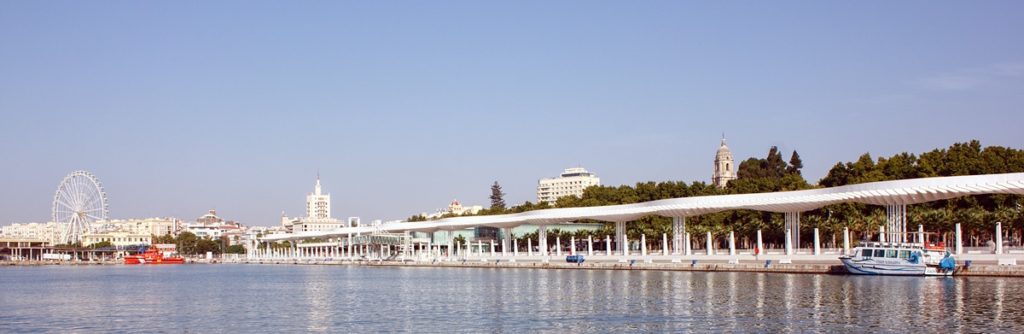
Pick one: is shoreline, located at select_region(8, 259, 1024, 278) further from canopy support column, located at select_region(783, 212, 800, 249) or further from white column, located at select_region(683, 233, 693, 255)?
canopy support column, located at select_region(783, 212, 800, 249)

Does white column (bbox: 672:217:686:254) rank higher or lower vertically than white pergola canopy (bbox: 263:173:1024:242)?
lower

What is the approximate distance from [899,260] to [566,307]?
27918 millimetres

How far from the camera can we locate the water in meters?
42.0

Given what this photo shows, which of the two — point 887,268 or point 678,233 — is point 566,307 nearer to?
point 887,268

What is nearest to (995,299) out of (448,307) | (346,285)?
(448,307)

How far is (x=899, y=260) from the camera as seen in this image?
223 feet

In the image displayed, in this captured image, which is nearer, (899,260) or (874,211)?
(899,260)

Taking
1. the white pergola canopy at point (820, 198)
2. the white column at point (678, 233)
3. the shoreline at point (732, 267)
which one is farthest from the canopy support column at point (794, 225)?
the white column at point (678, 233)

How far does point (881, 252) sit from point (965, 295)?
58.2 feet

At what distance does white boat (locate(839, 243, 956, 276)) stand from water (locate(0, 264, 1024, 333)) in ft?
6.53

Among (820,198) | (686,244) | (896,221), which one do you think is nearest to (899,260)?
(896,221)

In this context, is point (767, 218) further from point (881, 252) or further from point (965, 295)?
point (965, 295)

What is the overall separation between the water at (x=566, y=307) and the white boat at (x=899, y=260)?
6.53ft

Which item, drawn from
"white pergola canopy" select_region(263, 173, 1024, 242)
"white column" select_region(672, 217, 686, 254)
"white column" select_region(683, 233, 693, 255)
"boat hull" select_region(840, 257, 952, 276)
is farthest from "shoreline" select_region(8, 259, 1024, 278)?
"white pergola canopy" select_region(263, 173, 1024, 242)
